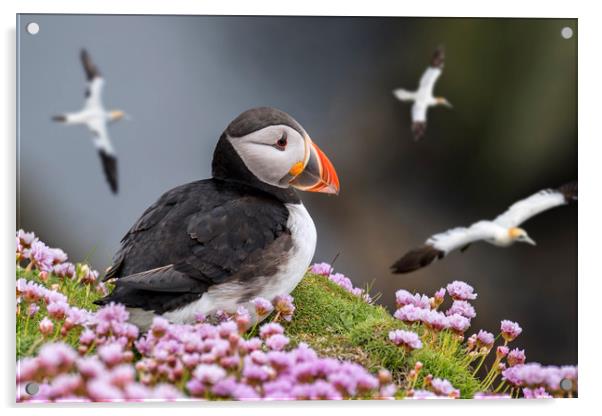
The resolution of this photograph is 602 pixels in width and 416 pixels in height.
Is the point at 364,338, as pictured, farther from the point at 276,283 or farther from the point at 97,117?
the point at 97,117

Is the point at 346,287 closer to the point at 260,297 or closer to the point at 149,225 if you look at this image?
the point at 260,297

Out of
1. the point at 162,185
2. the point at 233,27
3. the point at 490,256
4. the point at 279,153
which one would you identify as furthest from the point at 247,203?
the point at 490,256

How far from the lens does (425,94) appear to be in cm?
369

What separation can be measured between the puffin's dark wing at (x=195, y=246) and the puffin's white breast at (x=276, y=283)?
3cm

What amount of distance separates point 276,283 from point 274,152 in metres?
0.59

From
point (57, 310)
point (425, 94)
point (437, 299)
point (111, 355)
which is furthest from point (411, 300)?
point (57, 310)

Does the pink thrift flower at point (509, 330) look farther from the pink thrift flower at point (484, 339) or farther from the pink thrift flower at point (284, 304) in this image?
the pink thrift flower at point (284, 304)

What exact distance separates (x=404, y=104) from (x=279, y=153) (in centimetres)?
79

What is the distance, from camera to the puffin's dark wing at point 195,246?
284cm

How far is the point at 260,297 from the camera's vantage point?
3074 mm

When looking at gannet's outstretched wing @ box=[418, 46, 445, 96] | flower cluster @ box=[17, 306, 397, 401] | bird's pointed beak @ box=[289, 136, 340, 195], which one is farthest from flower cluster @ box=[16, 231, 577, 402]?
gannet's outstretched wing @ box=[418, 46, 445, 96]

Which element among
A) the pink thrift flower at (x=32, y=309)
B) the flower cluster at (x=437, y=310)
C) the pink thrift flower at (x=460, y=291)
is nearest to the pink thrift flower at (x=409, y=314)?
the flower cluster at (x=437, y=310)

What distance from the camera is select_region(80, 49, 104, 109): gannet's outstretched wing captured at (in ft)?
11.5

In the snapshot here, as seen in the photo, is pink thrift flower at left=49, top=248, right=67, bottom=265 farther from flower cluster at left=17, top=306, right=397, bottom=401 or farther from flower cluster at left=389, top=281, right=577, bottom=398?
flower cluster at left=389, top=281, right=577, bottom=398
